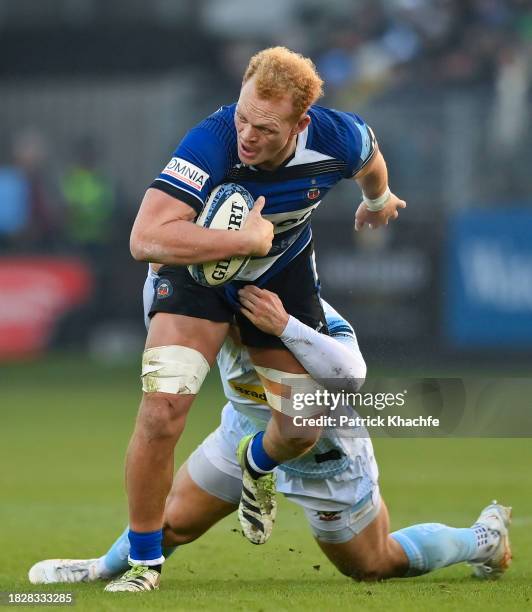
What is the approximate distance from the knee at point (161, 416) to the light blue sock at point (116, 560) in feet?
1.97

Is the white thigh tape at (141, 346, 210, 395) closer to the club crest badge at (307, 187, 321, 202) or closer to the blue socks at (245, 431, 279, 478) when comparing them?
the blue socks at (245, 431, 279, 478)

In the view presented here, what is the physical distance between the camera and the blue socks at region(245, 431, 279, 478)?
548cm

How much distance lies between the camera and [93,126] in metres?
18.4

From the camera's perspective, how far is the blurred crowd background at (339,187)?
1461cm

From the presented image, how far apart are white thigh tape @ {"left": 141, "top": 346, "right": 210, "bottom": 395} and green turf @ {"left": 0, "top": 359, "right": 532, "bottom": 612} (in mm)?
786

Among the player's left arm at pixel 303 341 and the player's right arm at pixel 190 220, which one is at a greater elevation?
the player's right arm at pixel 190 220

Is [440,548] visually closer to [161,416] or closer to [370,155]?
[161,416]

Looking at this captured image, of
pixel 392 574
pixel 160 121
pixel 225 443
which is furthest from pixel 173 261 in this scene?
pixel 160 121

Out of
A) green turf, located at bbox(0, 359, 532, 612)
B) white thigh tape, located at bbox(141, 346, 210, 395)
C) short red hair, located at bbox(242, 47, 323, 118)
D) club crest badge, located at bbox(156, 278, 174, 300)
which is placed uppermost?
short red hair, located at bbox(242, 47, 323, 118)

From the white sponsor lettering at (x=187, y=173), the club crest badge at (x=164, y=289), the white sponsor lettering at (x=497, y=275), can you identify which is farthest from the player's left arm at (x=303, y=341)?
the white sponsor lettering at (x=497, y=275)

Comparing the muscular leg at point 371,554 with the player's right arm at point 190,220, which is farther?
the muscular leg at point 371,554

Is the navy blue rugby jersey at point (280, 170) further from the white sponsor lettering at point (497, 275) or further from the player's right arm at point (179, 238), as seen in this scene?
the white sponsor lettering at point (497, 275)

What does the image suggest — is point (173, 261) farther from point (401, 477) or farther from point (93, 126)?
point (93, 126)

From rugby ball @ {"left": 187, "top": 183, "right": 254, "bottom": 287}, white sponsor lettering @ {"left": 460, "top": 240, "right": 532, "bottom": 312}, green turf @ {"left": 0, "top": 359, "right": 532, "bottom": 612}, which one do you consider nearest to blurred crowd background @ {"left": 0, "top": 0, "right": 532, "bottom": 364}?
white sponsor lettering @ {"left": 460, "top": 240, "right": 532, "bottom": 312}
